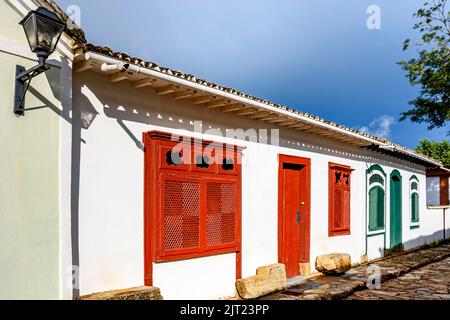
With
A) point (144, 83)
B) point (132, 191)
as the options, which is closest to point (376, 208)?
point (132, 191)

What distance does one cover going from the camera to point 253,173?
296 inches

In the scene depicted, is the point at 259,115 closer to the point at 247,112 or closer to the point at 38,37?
the point at 247,112

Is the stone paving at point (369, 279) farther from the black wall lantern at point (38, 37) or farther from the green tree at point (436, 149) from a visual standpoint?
the green tree at point (436, 149)

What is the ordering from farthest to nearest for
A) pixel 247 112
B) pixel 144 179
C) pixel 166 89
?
pixel 247 112, pixel 166 89, pixel 144 179

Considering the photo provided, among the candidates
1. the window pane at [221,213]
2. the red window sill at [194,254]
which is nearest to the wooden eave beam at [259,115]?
the window pane at [221,213]

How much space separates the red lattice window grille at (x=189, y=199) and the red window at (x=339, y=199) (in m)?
3.38

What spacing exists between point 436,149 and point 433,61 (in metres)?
14.2

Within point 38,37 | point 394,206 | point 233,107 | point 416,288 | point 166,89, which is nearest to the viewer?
point 38,37

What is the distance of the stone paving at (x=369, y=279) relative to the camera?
7.21m

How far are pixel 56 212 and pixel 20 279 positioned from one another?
28.2 inches

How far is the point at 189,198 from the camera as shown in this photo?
615 centimetres

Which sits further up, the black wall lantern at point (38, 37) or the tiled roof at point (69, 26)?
the tiled roof at point (69, 26)

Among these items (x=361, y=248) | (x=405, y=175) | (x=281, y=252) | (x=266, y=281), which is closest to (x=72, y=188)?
(x=266, y=281)
